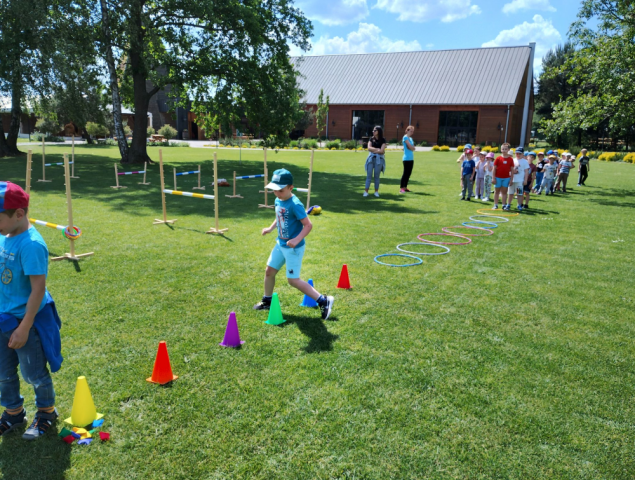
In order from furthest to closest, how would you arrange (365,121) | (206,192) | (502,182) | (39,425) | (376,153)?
1. (365,121)
2. (206,192)
3. (376,153)
4. (502,182)
5. (39,425)

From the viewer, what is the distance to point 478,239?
9945 millimetres

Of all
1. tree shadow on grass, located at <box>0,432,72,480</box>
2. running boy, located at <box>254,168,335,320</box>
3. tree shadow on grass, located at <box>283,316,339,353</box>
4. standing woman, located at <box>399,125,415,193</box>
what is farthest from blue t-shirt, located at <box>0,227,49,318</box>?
standing woman, located at <box>399,125,415,193</box>

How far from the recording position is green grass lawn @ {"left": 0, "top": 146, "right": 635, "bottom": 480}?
3.35 meters

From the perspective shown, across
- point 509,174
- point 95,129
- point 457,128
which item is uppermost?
A: point 457,128

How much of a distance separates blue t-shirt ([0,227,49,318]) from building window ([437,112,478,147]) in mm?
49088

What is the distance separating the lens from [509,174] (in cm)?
1327

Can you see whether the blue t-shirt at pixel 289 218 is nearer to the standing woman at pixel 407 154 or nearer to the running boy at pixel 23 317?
the running boy at pixel 23 317

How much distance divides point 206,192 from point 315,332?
1157cm

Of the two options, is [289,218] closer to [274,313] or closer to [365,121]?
[274,313]

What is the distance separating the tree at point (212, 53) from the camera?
20.5m

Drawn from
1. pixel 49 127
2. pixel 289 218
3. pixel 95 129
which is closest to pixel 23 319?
pixel 289 218

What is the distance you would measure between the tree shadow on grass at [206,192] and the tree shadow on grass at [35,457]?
779 cm

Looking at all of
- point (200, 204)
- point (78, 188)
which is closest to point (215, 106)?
point (78, 188)

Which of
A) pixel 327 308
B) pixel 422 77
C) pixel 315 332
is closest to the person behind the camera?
pixel 315 332
